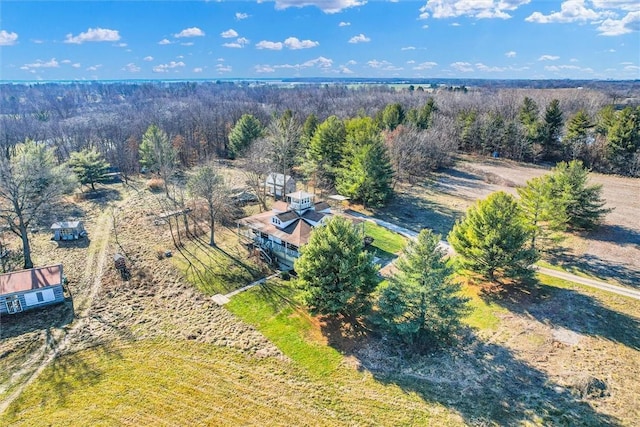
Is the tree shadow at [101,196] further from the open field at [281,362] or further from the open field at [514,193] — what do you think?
the open field at [514,193]

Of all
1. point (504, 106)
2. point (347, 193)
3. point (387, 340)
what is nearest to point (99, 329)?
point (387, 340)

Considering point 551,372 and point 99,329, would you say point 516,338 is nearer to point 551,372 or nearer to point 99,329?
point 551,372

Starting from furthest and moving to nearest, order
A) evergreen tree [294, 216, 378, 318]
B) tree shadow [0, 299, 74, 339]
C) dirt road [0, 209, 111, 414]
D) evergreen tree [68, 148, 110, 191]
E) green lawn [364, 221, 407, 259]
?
evergreen tree [68, 148, 110, 191] → green lawn [364, 221, 407, 259] → tree shadow [0, 299, 74, 339] → evergreen tree [294, 216, 378, 318] → dirt road [0, 209, 111, 414]

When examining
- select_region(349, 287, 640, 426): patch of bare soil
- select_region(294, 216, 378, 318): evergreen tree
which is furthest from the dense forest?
select_region(349, 287, 640, 426): patch of bare soil

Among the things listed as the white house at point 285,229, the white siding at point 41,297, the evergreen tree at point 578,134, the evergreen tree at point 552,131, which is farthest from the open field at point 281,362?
the evergreen tree at point 552,131

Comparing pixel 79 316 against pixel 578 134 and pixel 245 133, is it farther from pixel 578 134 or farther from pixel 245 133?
pixel 578 134

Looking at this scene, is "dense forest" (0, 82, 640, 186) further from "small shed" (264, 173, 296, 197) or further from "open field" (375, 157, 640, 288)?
"open field" (375, 157, 640, 288)

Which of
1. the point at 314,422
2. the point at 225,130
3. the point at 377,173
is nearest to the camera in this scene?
the point at 314,422
